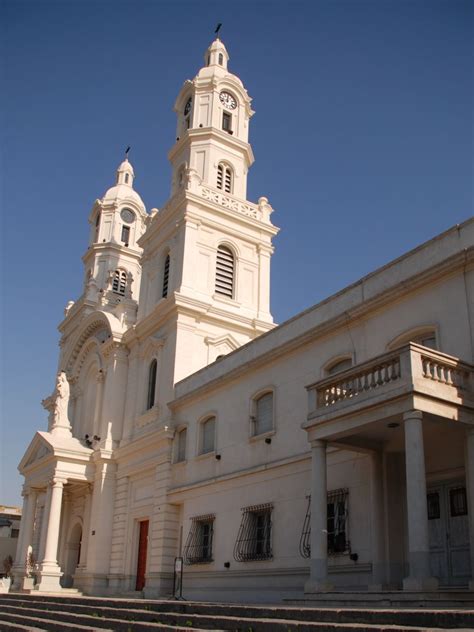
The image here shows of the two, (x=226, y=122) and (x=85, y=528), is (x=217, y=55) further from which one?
(x=85, y=528)

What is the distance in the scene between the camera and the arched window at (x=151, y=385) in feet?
102

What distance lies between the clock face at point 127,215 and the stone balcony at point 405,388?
3628 centimetres

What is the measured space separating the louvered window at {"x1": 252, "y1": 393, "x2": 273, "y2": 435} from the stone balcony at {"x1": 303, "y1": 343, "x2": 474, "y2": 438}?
263 inches

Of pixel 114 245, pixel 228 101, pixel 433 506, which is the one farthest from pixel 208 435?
pixel 114 245

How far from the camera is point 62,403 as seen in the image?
119 ft

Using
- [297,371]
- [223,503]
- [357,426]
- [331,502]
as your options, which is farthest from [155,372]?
[357,426]

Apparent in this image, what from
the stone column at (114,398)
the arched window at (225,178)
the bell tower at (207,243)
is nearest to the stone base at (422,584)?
the bell tower at (207,243)

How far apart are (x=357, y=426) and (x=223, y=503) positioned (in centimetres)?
995

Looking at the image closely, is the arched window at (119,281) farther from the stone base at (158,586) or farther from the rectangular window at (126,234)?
the stone base at (158,586)

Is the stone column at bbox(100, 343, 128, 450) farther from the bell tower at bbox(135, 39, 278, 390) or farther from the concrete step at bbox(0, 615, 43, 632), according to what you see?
the concrete step at bbox(0, 615, 43, 632)

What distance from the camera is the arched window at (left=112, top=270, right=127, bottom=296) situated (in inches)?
1828

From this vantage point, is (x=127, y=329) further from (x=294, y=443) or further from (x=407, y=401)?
(x=407, y=401)

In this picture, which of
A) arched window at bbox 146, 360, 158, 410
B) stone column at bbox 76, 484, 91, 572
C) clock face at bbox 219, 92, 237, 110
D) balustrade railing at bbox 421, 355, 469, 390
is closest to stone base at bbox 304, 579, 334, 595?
balustrade railing at bbox 421, 355, 469, 390

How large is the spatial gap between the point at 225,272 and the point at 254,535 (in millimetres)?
14249
